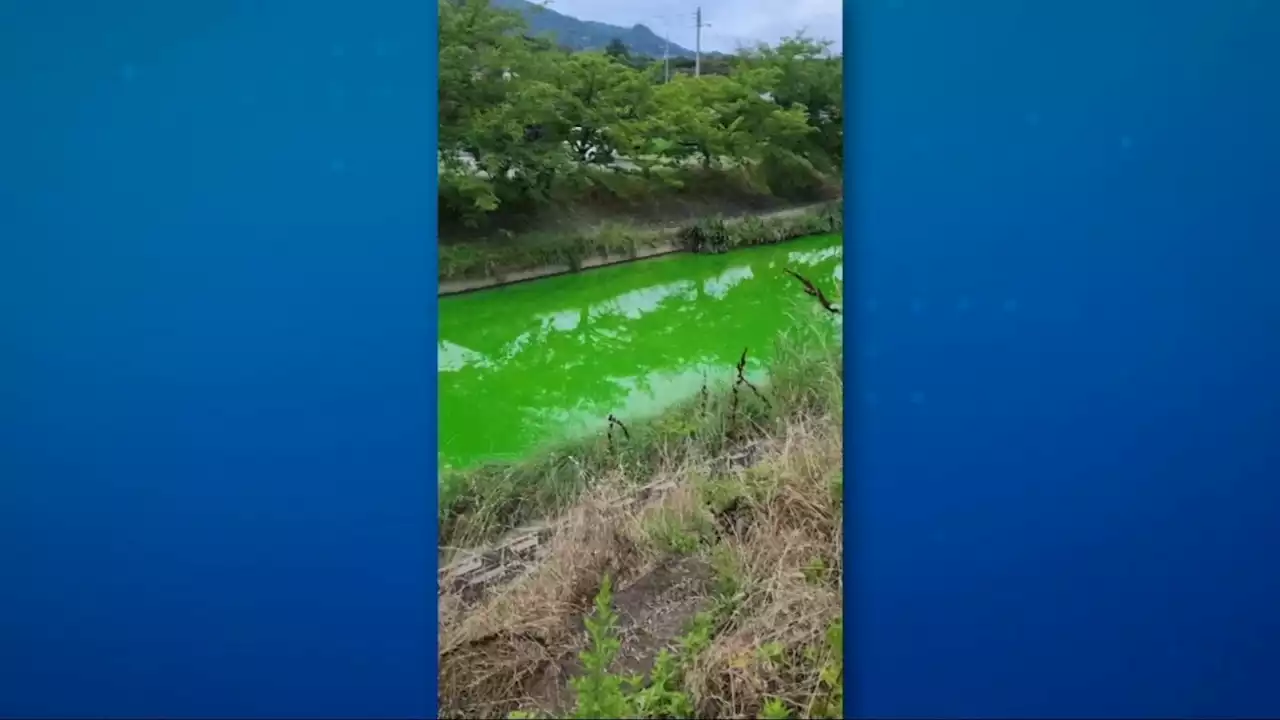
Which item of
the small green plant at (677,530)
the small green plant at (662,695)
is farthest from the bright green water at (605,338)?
the small green plant at (662,695)

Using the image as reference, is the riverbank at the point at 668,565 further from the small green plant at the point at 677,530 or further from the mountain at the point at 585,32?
the mountain at the point at 585,32


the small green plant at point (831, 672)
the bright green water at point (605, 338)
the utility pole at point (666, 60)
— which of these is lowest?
the small green plant at point (831, 672)

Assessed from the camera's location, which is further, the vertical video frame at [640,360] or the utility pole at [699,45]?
the utility pole at [699,45]

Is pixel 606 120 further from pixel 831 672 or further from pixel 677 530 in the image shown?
pixel 831 672

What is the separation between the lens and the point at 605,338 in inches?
83.4
